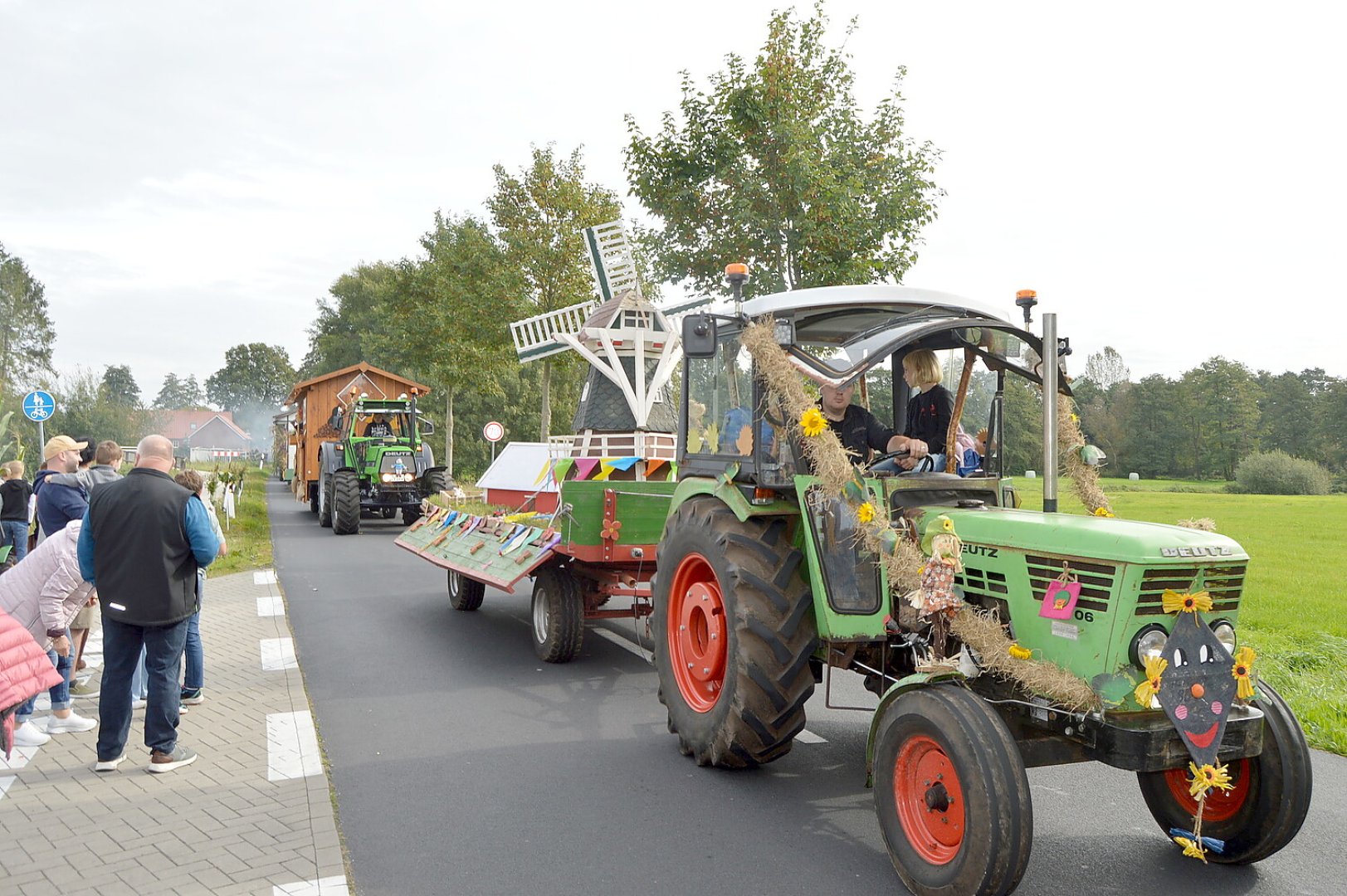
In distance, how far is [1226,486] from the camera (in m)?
33.7

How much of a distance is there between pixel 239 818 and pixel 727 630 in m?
2.47

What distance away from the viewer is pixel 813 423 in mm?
4348

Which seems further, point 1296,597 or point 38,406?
point 38,406

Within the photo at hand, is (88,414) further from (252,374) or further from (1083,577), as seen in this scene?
(252,374)

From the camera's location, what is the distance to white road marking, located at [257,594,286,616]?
9.96m

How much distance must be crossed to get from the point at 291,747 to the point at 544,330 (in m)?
14.9

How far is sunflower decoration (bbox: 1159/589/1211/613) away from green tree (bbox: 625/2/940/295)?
9.47 meters

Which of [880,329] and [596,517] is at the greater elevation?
[880,329]

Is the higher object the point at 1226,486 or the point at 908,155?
the point at 908,155

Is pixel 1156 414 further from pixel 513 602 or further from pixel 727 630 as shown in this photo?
pixel 727 630

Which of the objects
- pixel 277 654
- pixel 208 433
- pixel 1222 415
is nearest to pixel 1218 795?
pixel 277 654

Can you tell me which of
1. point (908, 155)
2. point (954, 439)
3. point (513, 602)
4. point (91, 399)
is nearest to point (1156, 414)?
point (908, 155)

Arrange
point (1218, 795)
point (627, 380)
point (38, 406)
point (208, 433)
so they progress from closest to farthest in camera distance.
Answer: point (1218, 795) < point (627, 380) < point (38, 406) < point (208, 433)

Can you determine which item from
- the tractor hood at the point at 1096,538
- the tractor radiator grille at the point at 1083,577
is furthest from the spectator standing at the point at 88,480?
the tractor radiator grille at the point at 1083,577
